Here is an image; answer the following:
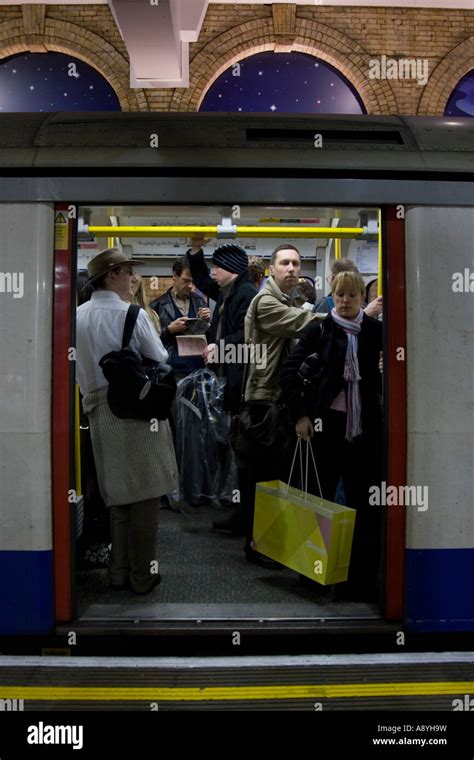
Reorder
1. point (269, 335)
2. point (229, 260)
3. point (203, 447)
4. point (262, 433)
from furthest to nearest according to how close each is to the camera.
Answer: point (203, 447) → point (229, 260) → point (269, 335) → point (262, 433)

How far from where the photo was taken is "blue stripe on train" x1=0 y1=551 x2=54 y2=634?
2604mm

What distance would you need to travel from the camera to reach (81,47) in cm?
838

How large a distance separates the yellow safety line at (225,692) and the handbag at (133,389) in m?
1.23

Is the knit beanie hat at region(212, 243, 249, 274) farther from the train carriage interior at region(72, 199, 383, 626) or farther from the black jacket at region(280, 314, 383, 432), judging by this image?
the black jacket at region(280, 314, 383, 432)

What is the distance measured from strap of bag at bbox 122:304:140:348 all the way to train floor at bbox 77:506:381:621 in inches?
51.1

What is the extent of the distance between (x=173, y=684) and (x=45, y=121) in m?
2.54

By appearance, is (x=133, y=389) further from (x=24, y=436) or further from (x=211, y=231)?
(x=211, y=231)

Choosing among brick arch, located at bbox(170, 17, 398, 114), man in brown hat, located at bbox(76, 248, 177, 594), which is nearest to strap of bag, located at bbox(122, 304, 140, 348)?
man in brown hat, located at bbox(76, 248, 177, 594)

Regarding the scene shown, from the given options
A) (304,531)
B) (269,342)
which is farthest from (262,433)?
(304,531)

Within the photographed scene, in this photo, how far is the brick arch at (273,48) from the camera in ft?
Result: 27.5

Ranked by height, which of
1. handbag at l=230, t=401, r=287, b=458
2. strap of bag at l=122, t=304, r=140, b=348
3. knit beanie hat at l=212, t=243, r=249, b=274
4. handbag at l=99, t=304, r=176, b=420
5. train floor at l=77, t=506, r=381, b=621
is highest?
knit beanie hat at l=212, t=243, r=249, b=274

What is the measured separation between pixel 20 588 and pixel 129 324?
1341 mm

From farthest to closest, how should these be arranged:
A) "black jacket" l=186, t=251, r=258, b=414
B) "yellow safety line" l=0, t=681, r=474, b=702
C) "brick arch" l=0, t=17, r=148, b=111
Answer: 1. "brick arch" l=0, t=17, r=148, b=111
2. "black jacket" l=186, t=251, r=258, b=414
3. "yellow safety line" l=0, t=681, r=474, b=702

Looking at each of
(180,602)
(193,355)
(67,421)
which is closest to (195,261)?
(193,355)
